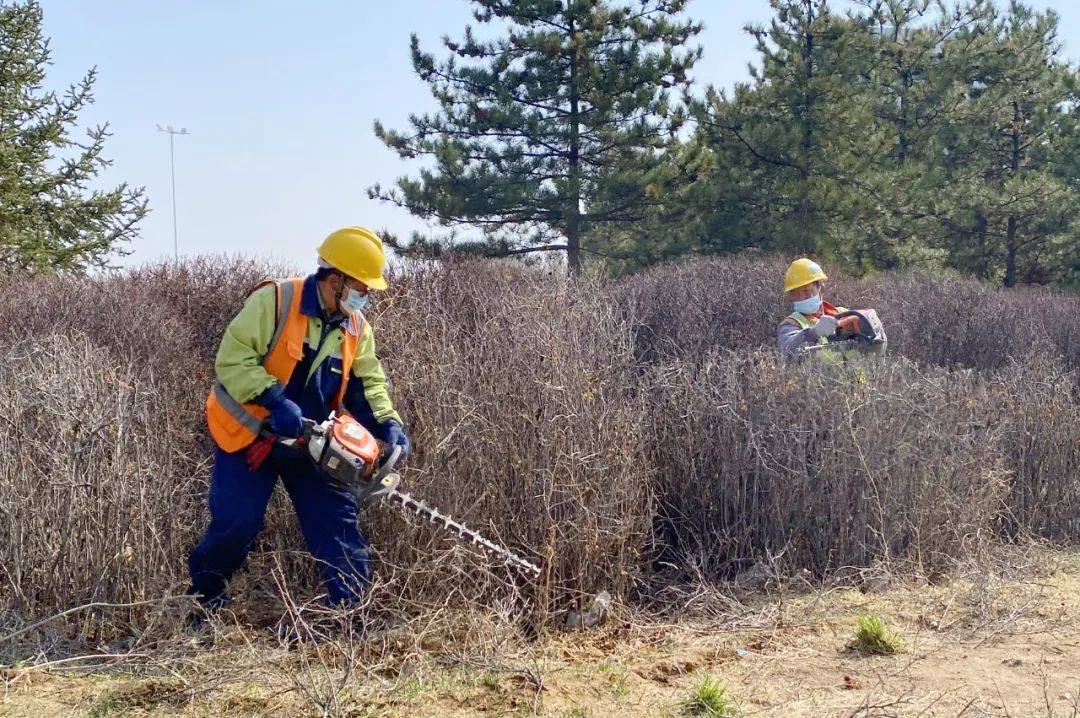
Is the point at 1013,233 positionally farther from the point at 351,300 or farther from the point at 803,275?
the point at 351,300

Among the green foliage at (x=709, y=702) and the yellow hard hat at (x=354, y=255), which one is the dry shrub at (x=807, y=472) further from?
the yellow hard hat at (x=354, y=255)

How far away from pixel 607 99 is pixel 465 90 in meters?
2.32

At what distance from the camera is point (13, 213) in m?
12.2

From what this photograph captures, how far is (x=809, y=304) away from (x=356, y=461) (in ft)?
12.2

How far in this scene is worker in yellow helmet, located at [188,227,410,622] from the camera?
390 centimetres

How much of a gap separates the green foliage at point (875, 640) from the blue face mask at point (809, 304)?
2733 mm

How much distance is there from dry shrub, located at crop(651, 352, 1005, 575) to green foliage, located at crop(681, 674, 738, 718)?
5.09 ft

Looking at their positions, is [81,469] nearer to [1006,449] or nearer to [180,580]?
[180,580]

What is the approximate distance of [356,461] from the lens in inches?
152

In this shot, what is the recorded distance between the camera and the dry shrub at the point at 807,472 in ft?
17.3

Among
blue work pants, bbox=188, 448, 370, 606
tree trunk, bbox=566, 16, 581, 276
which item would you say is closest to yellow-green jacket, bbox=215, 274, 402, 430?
blue work pants, bbox=188, 448, 370, 606

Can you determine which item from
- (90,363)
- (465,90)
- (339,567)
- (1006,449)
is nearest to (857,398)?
(1006,449)

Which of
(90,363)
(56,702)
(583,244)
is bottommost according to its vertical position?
(56,702)

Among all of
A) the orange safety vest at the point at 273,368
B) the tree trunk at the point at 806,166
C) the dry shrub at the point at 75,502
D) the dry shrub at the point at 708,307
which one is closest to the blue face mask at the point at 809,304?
the dry shrub at the point at 708,307
